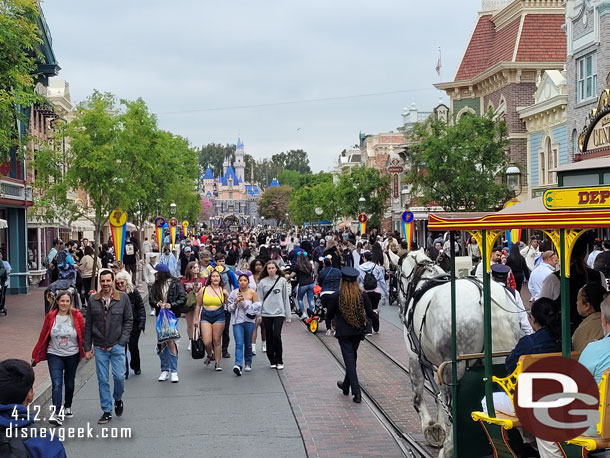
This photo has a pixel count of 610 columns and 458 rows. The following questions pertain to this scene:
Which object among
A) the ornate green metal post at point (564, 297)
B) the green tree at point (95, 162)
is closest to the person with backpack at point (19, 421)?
the ornate green metal post at point (564, 297)

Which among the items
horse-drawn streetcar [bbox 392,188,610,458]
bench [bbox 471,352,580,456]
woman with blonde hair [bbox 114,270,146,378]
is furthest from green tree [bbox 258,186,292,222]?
bench [bbox 471,352,580,456]

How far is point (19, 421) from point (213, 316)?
960 cm

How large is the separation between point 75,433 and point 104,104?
2164cm

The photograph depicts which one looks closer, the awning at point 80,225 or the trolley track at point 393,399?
the trolley track at point 393,399

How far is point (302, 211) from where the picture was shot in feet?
374

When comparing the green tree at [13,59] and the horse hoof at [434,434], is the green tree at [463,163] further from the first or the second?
the horse hoof at [434,434]

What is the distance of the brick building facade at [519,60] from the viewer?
4394cm

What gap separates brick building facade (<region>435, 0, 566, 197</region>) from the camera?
43.9m

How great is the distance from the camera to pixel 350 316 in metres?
11.4

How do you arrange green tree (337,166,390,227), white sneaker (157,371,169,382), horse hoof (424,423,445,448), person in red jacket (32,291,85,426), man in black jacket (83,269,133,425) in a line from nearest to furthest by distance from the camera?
horse hoof (424,423,445,448), person in red jacket (32,291,85,426), man in black jacket (83,269,133,425), white sneaker (157,371,169,382), green tree (337,166,390,227)

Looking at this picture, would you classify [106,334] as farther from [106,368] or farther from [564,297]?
[564,297]

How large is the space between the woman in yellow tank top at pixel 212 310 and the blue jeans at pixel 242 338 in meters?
0.35

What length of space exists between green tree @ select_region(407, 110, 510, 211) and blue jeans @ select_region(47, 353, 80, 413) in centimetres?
2669

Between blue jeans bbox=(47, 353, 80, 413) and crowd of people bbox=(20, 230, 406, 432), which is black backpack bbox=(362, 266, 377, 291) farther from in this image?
blue jeans bbox=(47, 353, 80, 413)
